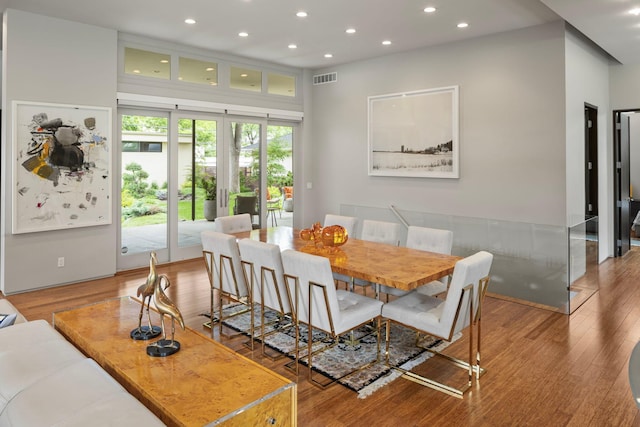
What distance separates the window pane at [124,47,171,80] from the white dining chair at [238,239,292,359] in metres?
3.74

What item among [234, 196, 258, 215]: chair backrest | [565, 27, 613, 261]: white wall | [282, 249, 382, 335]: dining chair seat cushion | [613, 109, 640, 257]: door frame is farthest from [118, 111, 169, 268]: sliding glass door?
[613, 109, 640, 257]: door frame

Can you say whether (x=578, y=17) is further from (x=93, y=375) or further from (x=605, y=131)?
(x=93, y=375)

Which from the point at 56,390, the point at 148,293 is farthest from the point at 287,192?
the point at 56,390

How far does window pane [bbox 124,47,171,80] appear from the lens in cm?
597

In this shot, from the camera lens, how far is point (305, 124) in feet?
26.4

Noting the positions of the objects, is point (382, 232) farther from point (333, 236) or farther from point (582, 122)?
point (582, 122)

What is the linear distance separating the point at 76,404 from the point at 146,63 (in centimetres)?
540

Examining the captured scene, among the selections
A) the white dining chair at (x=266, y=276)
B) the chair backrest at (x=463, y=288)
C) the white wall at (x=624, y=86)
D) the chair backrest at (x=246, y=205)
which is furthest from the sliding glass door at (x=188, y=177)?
the white wall at (x=624, y=86)

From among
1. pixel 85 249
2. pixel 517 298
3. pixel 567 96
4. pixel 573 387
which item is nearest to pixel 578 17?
pixel 567 96

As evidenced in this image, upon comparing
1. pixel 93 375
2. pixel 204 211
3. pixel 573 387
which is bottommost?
pixel 573 387

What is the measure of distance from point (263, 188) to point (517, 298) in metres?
4.35

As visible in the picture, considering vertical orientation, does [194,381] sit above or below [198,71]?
below

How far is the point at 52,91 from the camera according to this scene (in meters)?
5.18

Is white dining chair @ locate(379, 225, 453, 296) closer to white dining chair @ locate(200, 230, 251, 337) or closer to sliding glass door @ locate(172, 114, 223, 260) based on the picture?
white dining chair @ locate(200, 230, 251, 337)
